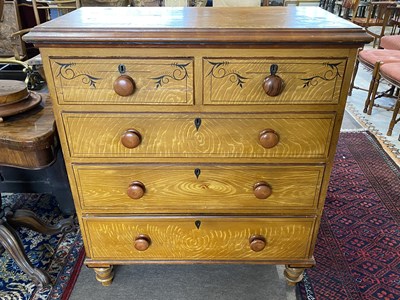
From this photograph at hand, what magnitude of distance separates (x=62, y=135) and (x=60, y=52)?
0.90ft

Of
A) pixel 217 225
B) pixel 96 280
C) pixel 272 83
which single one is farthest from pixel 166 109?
pixel 96 280

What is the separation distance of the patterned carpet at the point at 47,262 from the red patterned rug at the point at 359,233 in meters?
1.04

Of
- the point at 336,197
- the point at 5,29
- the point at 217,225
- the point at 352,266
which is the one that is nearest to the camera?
the point at 217,225

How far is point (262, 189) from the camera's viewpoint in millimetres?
1243

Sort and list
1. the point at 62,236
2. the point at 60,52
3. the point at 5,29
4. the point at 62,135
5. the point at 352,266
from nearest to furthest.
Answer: the point at 60,52, the point at 62,135, the point at 352,266, the point at 62,236, the point at 5,29

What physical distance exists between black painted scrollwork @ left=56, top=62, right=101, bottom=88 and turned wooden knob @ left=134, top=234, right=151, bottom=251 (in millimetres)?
629

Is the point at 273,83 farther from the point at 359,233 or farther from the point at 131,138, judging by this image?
the point at 359,233

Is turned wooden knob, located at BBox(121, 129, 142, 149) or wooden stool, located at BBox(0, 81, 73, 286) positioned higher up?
turned wooden knob, located at BBox(121, 129, 142, 149)

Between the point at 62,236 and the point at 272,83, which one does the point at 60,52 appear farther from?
the point at 62,236

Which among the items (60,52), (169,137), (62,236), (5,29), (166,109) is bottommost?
(62,236)

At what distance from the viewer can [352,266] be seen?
163 centimetres

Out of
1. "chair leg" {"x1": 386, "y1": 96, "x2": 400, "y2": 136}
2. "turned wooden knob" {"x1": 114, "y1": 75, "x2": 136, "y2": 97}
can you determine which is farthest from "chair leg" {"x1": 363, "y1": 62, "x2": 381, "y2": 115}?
"turned wooden knob" {"x1": 114, "y1": 75, "x2": 136, "y2": 97}

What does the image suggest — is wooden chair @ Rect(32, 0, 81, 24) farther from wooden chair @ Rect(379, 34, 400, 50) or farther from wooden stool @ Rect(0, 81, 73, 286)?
wooden chair @ Rect(379, 34, 400, 50)

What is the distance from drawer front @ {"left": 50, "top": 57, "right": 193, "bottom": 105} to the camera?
104 cm
